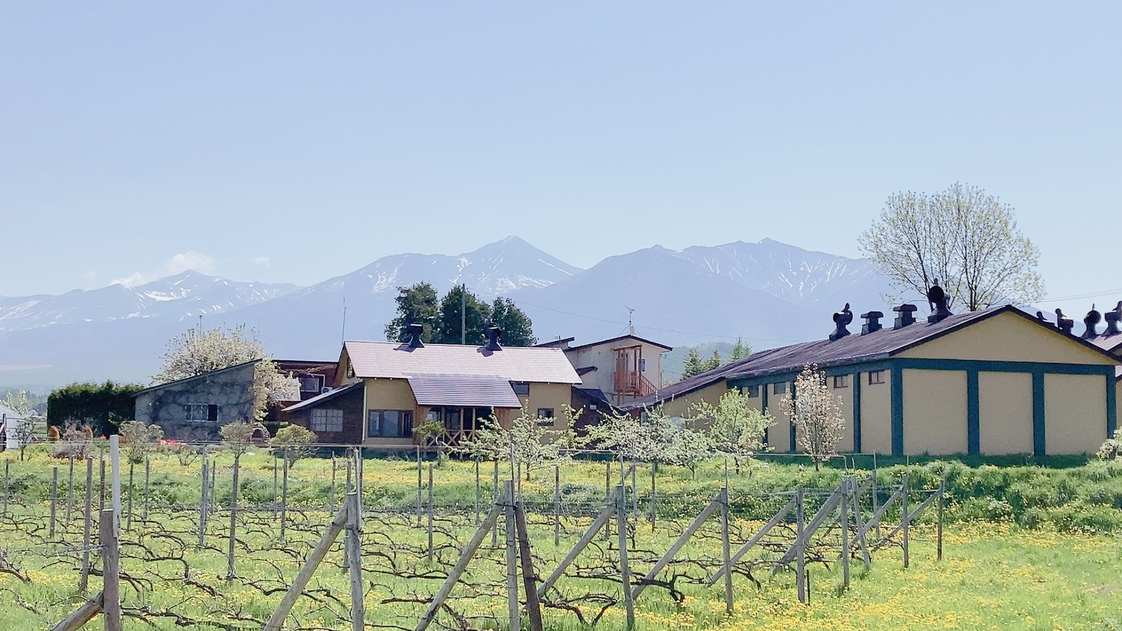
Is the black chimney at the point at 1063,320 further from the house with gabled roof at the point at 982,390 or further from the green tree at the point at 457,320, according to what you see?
the green tree at the point at 457,320

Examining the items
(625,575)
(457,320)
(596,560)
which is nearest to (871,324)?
(596,560)

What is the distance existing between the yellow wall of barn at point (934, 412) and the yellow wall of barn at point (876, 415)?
665mm

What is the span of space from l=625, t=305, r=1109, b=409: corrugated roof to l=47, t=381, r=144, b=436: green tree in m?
24.7

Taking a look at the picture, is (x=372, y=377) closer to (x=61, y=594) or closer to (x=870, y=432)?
(x=870, y=432)

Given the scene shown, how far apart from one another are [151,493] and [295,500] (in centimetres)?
431

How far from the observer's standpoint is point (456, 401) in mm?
50844

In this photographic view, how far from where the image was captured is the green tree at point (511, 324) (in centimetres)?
8819

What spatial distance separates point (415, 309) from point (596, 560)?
6909 cm

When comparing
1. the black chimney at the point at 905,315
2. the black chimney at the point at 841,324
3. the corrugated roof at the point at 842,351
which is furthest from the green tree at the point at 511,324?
the black chimney at the point at 905,315

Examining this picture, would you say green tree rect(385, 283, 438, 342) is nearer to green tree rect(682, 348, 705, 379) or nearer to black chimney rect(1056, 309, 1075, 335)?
green tree rect(682, 348, 705, 379)

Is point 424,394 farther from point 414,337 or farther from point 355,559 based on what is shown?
point 355,559

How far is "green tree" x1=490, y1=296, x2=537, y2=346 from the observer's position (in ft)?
289

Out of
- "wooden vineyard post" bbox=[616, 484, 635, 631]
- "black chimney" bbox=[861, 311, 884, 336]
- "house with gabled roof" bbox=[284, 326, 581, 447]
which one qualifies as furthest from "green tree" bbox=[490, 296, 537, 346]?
"wooden vineyard post" bbox=[616, 484, 635, 631]

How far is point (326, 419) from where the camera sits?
2104 inches
